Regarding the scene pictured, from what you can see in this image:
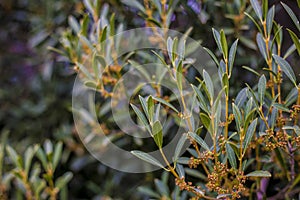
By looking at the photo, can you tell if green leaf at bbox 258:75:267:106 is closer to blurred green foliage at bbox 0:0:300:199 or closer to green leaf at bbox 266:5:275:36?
green leaf at bbox 266:5:275:36

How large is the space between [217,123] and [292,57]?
1.97ft

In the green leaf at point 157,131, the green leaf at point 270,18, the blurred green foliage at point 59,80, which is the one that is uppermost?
the green leaf at point 270,18

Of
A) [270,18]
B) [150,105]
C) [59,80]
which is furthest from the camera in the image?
[59,80]

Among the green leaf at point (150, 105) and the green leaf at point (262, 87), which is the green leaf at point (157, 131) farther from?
the green leaf at point (262, 87)

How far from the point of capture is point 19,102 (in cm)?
180

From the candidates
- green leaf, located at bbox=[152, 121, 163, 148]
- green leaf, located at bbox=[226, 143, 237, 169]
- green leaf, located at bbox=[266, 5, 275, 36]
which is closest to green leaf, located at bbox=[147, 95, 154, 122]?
green leaf, located at bbox=[152, 121, 163, 148]

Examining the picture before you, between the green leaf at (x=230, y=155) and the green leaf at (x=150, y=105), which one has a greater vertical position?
the green leaf at (x=150, y=105)

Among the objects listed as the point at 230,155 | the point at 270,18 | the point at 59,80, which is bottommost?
the point at 59,80

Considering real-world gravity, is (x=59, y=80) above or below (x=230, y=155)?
below

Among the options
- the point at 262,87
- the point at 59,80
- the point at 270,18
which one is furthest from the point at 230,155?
the point at 59,80

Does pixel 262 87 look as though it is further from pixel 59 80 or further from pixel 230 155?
pixel 59 80

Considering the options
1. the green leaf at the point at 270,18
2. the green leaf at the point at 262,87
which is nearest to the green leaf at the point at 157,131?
the green leaf at the point at 262,87

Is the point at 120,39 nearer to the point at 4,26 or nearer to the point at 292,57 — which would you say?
the point at 292,57

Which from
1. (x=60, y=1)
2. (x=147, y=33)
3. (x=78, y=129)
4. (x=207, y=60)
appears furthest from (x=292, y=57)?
(x=60, y=1)
